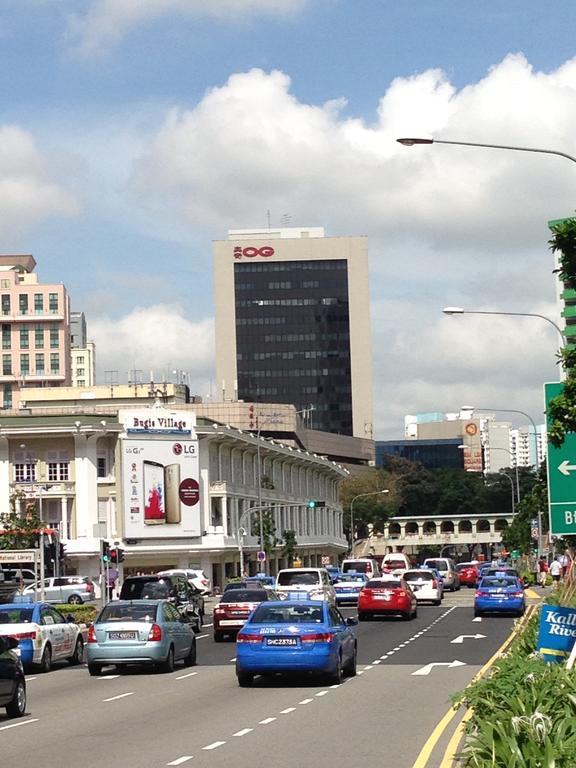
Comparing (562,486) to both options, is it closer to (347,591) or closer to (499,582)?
(499,582)

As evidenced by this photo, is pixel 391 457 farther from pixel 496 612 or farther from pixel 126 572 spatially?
pixel 496 612

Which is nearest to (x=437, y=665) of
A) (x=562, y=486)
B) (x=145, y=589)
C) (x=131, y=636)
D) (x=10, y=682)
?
(x=131, y=636)

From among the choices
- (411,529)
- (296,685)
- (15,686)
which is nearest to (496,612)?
(296,685)

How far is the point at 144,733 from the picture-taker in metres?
17.5

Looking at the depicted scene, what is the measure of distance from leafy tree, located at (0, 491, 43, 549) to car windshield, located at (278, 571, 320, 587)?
66.1 ft

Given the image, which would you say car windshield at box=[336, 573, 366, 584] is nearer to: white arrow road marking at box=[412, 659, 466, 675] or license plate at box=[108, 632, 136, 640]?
white arrow road marking at box=[412, 659, 466, 675]

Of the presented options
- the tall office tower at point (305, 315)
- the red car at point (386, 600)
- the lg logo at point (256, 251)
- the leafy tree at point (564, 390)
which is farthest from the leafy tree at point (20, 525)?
the lg logo at point (256, 251)

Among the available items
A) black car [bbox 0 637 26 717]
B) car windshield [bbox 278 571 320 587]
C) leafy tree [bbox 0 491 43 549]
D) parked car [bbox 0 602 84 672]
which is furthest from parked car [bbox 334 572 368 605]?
black car [bbox 0 637 26 717]

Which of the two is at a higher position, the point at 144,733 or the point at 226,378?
the point at 226,378

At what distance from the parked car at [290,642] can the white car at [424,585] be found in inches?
1419

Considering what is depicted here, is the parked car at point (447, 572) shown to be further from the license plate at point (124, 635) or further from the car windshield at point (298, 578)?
the license plate at point (124, 635)

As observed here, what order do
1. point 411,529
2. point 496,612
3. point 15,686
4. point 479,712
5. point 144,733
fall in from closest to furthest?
point 479,712 → point 144,733 → point 15,686 → point 496,612 → point 411,529

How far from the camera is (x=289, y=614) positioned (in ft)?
78.7

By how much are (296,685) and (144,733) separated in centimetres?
704
